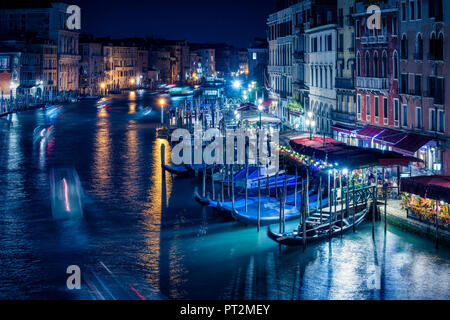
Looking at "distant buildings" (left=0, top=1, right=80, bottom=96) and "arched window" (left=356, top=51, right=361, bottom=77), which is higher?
"distant buildings" (left=0, top=1, right=80, bottom=96)

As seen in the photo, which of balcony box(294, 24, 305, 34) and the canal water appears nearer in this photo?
the canal water

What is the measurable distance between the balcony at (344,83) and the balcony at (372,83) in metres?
1.45

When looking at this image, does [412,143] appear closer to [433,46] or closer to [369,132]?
[433,46]

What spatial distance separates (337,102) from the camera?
4278 centimetres

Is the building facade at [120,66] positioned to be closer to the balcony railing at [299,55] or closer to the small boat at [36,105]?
the small boat at [36,105]

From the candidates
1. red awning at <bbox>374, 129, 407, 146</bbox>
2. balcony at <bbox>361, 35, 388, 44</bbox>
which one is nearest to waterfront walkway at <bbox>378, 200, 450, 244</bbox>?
red awning at <bbox>374, 129, 407, 146</bbox>

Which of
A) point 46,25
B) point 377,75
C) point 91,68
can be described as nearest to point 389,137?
point 377,75

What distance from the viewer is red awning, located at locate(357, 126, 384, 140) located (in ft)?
115

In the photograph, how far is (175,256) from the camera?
→ 78.4ft

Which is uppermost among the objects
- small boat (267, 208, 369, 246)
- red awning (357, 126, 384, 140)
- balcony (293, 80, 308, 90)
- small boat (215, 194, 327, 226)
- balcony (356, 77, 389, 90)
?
balcony (293, 80, 308, 90)

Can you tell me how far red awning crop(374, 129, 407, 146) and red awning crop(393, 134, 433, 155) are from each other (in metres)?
0.39

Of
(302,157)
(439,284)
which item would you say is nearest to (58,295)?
(439,284)

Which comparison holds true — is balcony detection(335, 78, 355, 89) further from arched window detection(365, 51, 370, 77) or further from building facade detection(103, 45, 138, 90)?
building facade detection(103, 45, 138, 90)

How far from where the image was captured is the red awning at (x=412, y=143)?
99.2 feet
